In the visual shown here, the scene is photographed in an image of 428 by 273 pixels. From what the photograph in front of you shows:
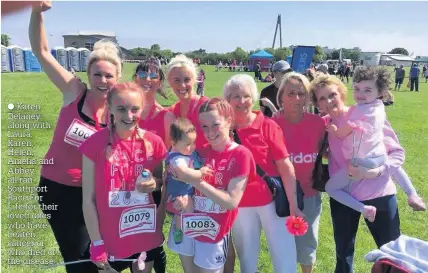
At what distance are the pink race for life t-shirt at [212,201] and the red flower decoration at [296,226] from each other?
467 mm

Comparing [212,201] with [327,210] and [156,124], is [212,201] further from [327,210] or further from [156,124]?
[327,210]

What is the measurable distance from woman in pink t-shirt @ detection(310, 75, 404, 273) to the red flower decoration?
1.75 ft

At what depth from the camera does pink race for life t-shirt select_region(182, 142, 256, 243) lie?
8.64 ft

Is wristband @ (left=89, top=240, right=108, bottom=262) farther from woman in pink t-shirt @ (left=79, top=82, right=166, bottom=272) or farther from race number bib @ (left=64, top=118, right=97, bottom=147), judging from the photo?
race number bib @ (left=64, top=118, right=97, bottom=147)

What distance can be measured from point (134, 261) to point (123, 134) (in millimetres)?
847

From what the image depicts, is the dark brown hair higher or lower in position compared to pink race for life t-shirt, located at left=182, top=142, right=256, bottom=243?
higher

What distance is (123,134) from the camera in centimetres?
254

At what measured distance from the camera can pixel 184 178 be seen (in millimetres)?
2445

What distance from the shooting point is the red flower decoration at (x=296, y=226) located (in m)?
2.80

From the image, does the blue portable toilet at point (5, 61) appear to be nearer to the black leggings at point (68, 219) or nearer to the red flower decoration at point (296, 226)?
the black leggings at point (68, 219)

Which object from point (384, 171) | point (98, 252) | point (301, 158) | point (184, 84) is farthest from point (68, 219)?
point (384, 171)

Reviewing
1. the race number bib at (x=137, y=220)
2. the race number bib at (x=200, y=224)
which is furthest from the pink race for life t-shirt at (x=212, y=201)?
the race number bib at (x=137, y=220)

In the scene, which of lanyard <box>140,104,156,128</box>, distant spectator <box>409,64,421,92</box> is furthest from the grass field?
distant spectator <box>409,64,421,92</box>

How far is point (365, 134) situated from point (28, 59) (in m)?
41.0
